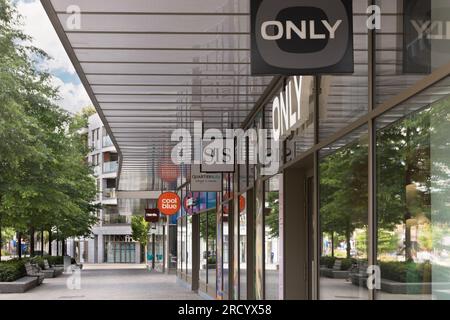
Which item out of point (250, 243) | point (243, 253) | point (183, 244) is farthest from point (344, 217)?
point (183, 244)

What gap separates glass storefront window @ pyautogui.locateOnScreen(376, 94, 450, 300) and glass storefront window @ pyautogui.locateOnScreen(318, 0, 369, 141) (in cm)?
71

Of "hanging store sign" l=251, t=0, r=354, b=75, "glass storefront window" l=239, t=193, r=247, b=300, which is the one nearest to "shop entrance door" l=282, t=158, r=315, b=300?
"glass storefront window" l=239, t=193, r=247, b=300

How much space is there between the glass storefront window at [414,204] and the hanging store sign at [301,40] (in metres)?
0.60

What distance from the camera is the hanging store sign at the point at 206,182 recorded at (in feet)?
67.6

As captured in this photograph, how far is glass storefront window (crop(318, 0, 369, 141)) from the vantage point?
21.5 feet

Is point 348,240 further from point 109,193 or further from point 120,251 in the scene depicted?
point 109,193

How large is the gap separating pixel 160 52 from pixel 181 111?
5094mm

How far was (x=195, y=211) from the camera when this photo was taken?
27531 millimetres

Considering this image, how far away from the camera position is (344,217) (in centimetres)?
743

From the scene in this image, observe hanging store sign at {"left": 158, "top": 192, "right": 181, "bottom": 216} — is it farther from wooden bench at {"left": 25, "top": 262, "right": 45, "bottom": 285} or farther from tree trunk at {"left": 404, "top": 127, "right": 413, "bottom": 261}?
tree trunk at {"left": 404, "top": 127, "right": 413, "bottom": 261}

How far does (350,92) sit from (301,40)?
5.61 ft

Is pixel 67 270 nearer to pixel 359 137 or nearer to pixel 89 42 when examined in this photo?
pixel 89 42
